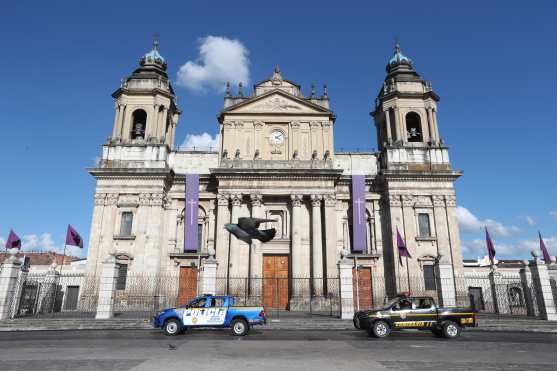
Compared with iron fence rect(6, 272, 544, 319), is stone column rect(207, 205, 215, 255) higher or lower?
higher

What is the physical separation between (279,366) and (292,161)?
808 inches

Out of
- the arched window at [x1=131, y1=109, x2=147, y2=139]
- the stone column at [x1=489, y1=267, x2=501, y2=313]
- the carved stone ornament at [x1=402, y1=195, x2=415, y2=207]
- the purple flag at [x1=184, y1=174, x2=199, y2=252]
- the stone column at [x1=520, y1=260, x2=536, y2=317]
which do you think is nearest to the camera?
the stone column at [x1=520, y1=260, x2=536, y2=317]

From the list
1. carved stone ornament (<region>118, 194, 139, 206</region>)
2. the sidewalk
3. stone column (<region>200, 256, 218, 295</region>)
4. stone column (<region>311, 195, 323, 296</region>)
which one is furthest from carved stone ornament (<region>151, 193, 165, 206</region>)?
stone column (<region>311, 195, 323, 296</region>)

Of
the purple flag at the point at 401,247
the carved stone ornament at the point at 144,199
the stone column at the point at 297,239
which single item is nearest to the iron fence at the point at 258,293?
the stone column at the point at 297,239

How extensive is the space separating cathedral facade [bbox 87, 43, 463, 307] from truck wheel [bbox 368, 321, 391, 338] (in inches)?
447

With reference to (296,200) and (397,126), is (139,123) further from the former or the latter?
(397,126)

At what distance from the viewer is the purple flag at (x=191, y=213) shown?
2623cm

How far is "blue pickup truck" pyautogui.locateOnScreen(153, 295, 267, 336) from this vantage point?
13.8 meters

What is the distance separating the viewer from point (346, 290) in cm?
1900

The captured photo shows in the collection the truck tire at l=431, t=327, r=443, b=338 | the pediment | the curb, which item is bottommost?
the curb

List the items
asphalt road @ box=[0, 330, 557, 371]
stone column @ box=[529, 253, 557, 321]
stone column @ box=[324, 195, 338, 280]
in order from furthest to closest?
stone column @ box=[324, 195, 338, 280] < stone column @ box=[529, 253, 557, 321] < asphalt road @ box=[0, 330, 557, 371]

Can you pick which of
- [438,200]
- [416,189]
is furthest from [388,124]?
[438,200]

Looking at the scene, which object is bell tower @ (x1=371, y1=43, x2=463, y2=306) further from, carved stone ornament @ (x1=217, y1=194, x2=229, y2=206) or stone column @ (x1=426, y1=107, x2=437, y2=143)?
carved stone ornament @ (x1=217, y1=194, x2=229, y2=206)

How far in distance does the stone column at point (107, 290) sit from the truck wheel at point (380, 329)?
43.1 ft
